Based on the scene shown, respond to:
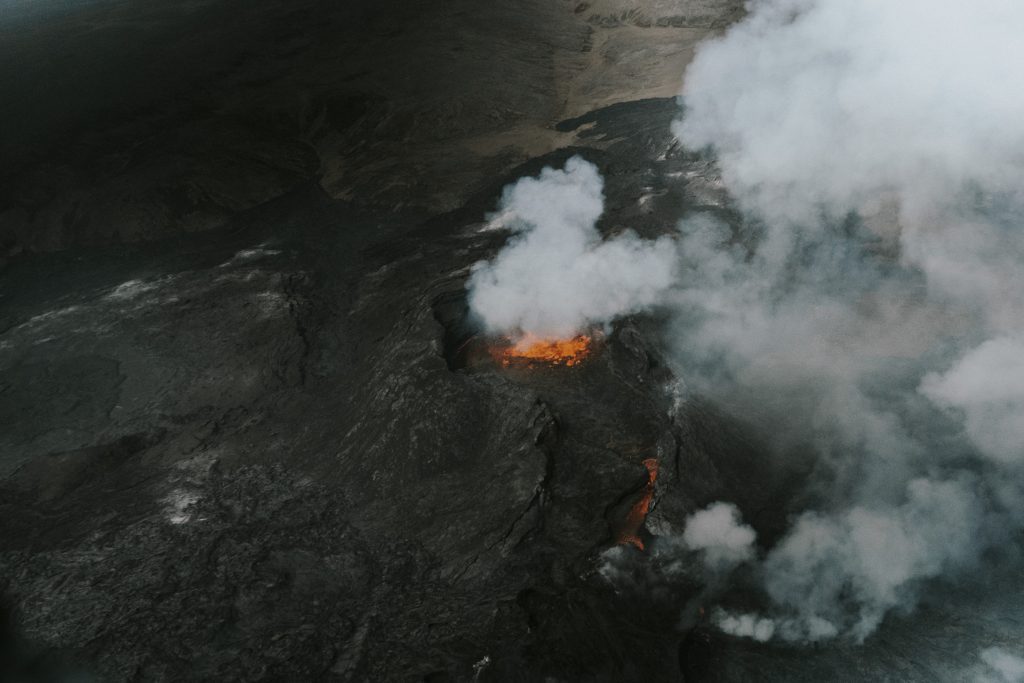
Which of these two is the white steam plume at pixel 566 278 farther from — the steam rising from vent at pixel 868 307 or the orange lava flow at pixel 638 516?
the orange lava flow at pixel 638 516

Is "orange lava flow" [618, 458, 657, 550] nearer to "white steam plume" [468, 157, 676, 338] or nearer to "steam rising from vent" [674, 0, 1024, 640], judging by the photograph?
"steam rising from vent" [674, 0, 1024, 640]

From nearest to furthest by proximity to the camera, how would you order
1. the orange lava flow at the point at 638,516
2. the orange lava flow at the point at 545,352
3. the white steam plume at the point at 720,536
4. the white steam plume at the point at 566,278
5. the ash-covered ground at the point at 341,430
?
the ash-covered ground at the point at 341,430 → the white steam plume at the point at 720,536 → the orange lava flow at the point at 638,516 → the orange lava flow at the point at 545,352 → the white steam plume at the point at 566,278

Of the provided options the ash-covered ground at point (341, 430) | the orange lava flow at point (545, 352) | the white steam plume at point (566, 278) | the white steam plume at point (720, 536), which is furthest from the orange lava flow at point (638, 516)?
the white steam plume at point (566, 278)

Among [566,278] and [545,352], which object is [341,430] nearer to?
[545,352]

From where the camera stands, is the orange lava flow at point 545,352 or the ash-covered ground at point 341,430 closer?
the ash-covered ground at point 341,430

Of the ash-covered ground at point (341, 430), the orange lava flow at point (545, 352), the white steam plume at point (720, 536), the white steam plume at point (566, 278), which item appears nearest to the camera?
the ash-covered ground at point (341, 430)

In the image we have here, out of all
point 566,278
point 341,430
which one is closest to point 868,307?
point 566,278
